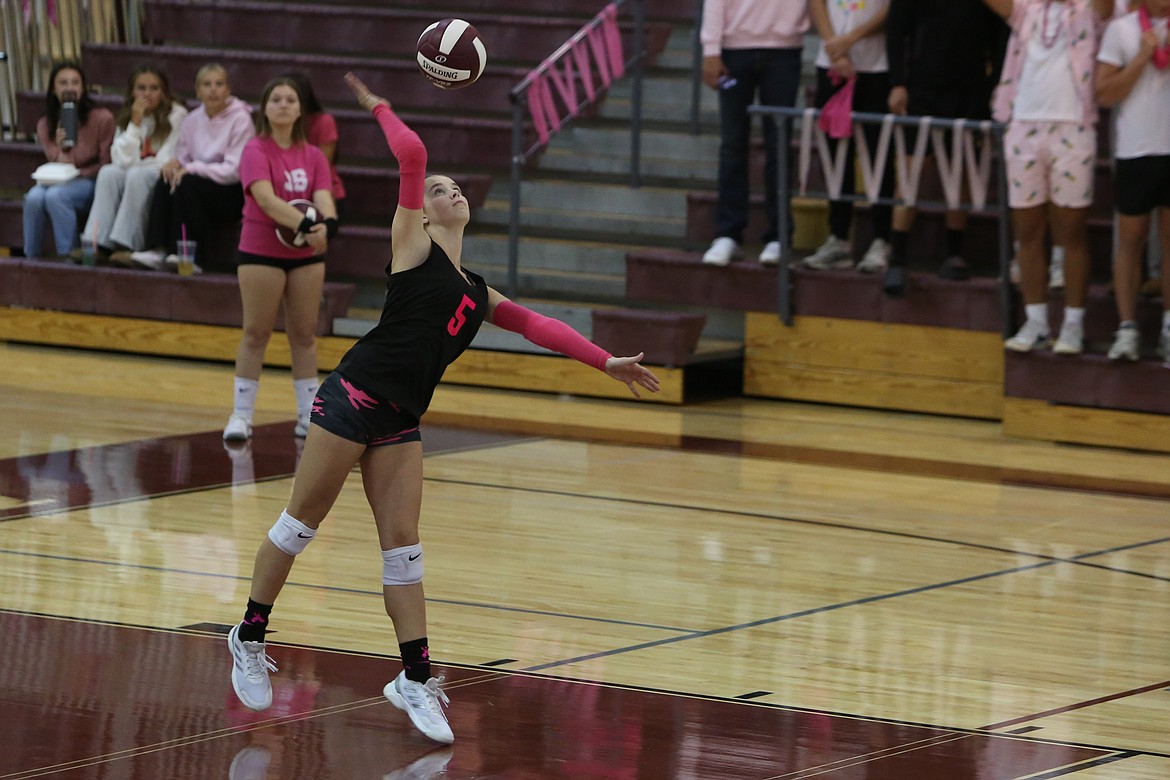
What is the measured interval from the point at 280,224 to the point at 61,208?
404cm

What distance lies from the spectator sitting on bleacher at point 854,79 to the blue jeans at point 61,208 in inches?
185

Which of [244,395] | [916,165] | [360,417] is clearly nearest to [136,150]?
[244,395]

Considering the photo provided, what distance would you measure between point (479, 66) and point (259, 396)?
19.3ft

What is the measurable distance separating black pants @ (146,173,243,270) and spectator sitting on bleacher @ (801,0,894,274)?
3623mm

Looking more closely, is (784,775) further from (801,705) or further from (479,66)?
(479,66)

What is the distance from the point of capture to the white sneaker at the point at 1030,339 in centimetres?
984

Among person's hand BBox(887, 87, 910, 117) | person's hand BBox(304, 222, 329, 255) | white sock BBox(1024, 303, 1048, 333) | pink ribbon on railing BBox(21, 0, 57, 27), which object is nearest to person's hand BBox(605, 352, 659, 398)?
person's hand BBox(304, 222, 329, 255)

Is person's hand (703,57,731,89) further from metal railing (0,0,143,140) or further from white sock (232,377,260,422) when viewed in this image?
metal railing (0,0,143,140)

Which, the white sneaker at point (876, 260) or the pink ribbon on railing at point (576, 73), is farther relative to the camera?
the pink ribbon on railing at point (576, 73)

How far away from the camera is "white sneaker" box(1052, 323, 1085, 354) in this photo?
9.68m

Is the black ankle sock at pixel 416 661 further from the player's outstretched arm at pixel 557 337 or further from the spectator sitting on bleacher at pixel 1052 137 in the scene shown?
the spectator sitting on bleacher at pixel 1052 137

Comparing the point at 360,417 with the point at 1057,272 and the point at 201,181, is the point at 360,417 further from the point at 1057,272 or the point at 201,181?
the point at 201,181

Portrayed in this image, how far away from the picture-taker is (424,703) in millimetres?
4832

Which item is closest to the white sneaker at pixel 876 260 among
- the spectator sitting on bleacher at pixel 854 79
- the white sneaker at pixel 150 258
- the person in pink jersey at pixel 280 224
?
the spectator sitting on bleacher at pixel 854 79
